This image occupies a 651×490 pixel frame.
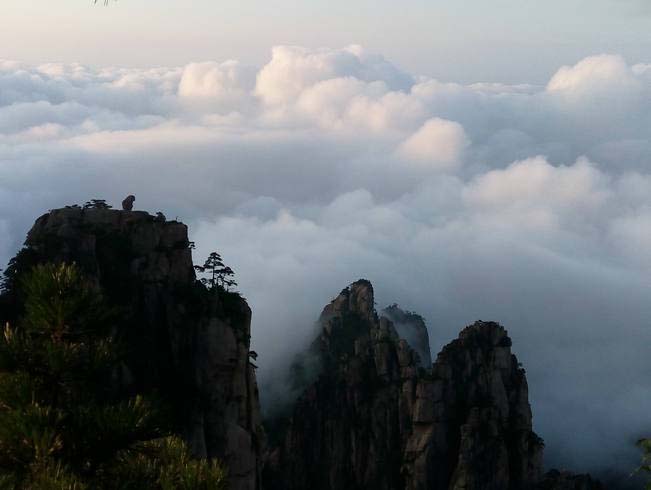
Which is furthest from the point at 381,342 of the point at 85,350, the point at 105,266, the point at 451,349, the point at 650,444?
the point at 85,350

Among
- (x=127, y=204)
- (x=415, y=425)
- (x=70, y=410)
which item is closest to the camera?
(x=70, y=410)

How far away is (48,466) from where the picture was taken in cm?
1356

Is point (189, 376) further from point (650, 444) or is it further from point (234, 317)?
point (650, 444)

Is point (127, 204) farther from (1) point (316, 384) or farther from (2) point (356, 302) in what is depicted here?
(2) point (356, 302)

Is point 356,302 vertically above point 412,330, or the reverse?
point 412,330

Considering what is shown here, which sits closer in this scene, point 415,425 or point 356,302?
point 415,425

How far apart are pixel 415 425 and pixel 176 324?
48566 mm

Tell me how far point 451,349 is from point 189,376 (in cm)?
4849

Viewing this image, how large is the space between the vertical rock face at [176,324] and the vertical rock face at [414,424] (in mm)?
38133

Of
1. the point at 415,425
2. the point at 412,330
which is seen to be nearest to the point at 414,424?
the point at 415,425

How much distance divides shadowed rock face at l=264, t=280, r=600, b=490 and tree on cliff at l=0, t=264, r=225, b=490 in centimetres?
9818

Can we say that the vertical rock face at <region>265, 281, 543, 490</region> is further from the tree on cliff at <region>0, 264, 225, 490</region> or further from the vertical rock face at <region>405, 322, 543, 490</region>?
the tree on cliff at <region>0, 264, 225, 490</region>

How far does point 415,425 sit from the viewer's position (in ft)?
380

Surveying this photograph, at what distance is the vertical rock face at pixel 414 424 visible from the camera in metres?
110
